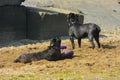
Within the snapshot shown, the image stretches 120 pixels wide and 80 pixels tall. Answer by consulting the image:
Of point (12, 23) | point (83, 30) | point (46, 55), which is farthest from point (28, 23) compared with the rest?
point (46, 55)

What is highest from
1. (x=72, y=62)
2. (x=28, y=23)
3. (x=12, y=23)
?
(x=72, y=62)

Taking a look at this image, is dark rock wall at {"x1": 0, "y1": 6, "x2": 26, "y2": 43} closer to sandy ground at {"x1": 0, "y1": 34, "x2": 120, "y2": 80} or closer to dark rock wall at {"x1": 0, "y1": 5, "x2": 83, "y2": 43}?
dark rock wall at {"x1": 0, "y1": 5, "x2": 83, "y2": 43}

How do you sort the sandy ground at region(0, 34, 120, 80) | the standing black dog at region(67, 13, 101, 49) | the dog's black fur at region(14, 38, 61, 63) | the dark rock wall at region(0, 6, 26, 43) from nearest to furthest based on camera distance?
the sandy ground at region(0, 34, 120, 80)
the dog's black fur at region(14, 38, 61, 63)
the standing black dog at region(67, 13, 101, 49)
the dark rock wall at region(0, 6, 26, 43)

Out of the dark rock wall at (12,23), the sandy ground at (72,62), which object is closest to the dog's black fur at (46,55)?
the sandy ground at (72,62)

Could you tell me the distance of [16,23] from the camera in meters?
18.1

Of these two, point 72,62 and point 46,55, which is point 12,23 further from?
point 72,62

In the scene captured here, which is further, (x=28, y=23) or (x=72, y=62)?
(x=28, y=23)

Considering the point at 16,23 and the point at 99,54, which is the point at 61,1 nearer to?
the point at 16,23

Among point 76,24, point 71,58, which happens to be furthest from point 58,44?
point 76,24

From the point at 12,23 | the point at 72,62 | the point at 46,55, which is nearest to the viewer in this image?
the point at 72,62

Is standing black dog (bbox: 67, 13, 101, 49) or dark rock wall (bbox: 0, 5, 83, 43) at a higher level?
standing black dog (bbox: 67, 13, 101, 49)

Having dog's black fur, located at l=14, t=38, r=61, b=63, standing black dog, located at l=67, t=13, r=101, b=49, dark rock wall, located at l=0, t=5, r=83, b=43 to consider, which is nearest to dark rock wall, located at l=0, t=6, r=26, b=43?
dark rock wall, located at l=0, t=5, r=83, b=43

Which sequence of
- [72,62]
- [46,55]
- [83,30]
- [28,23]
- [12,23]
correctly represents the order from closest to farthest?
[72,62] < [46,55] < [83,30] < [12,23] < [28,23]

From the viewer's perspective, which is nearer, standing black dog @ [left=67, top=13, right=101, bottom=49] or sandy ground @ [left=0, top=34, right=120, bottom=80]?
sandy ground @ [left=0, top=34, right=120, bottom=80]
